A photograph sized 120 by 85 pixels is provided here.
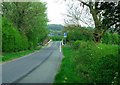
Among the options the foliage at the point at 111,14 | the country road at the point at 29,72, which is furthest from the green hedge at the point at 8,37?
the foliage at the point at 111,14

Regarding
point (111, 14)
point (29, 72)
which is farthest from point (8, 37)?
point (111, 14)

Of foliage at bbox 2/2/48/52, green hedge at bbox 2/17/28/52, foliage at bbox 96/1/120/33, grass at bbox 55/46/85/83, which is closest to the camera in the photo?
foliage at bbox 96/1/120/33

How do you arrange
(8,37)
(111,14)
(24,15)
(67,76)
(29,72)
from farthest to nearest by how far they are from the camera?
(24,15) < (8,37) < (29,72) < (67,76) < (111,14)

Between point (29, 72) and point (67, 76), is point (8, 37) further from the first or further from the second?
point (67, 76)

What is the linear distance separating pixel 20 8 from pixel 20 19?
198 centimetres

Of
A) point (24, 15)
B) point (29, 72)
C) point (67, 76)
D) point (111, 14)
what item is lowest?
point (29, 72)

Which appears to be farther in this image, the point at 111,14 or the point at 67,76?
the point at 67,76

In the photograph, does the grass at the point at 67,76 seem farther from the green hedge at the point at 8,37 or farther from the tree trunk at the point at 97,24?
the green hedge at the point at 8,37

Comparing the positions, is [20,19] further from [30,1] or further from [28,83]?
[28,83]

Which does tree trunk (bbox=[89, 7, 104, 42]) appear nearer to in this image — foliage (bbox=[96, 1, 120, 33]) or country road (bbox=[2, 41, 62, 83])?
foliage (bbox=[96, 1, 120, 33])

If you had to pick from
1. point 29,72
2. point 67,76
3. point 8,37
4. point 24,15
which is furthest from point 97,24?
point 24,15

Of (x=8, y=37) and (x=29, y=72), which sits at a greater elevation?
(x=8, y=37)

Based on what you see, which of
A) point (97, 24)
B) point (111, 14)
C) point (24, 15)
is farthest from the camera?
point (24, 15)

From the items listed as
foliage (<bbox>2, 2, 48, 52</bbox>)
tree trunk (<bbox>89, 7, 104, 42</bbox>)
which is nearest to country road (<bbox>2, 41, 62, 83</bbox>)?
tree trunk (<bbox>89, 7, 104, 42</bbox>)
